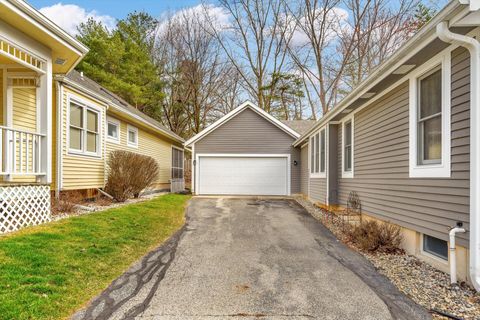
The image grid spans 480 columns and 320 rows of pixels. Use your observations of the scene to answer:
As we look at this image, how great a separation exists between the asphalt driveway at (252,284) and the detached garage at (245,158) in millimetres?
9590

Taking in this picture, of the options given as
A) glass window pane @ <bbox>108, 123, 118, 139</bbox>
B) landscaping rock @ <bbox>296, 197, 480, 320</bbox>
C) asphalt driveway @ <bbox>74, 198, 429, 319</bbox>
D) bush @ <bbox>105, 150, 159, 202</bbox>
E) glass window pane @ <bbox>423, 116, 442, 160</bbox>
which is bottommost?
asphalt driveway @ <bbox>74, 198, 429, 319</bbox>

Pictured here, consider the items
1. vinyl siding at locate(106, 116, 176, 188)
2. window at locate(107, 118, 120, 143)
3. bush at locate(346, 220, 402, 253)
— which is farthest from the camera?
vinyl siding at locate(106, 116, 176, 188)

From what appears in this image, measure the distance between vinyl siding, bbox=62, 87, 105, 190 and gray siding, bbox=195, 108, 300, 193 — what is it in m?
6.43

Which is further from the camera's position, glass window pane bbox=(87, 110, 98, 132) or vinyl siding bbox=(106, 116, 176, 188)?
vinyl siding bbox=(106, 116, 176, 188)

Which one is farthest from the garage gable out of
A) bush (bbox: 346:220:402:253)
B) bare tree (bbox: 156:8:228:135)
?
bare tree (bbox: 156:8:228:135)

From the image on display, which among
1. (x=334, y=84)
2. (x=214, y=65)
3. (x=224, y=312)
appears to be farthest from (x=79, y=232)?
(x=214, y=65)

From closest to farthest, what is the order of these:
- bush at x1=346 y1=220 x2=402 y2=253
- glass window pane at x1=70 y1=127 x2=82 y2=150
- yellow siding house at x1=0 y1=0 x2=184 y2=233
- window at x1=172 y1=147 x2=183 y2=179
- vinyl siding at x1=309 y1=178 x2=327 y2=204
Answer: bush at x1=346 y1=220 x2=402 y2=253 → yellow siding house at x1=0 y1=0 x2=184 y2=233 → glass window pane at x1=70 y1=127 x2=82 y2=150 → vinyl siding at x1=309 y1=178 x2=327 y2=204 → window at x1=172 y1=147 x2=183 y2=179

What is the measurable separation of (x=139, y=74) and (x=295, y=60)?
12628 mm

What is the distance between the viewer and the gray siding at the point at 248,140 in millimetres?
16891

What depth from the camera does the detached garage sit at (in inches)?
657

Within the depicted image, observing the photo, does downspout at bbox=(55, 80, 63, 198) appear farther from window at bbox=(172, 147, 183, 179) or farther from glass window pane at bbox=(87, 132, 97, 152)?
window at bbox=(172, 147, 183, 179)

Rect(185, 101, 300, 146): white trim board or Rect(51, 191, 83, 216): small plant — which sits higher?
Rect(185, 101, 300, 146): white trim board

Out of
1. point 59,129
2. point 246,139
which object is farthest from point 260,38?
point 59,129

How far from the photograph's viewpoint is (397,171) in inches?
238
